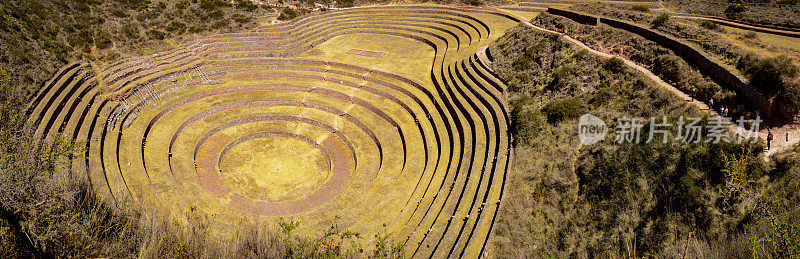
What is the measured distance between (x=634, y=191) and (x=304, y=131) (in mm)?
21833

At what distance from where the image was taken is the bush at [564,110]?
2222 centimetres

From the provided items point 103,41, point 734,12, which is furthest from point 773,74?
point 103,41

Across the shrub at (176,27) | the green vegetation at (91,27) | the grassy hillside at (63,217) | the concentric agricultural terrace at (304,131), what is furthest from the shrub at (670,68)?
the shrub at (176,27)

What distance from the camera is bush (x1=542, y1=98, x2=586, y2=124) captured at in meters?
22.2

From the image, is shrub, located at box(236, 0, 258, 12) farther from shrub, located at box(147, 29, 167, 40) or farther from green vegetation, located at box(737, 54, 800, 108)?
green vegetation, located at box(737, 54, 800, 108)

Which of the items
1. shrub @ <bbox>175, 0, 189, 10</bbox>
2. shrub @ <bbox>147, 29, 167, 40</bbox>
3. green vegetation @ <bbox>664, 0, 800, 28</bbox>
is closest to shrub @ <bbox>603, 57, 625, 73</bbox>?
green vegetation @ <bbox>664, 0, 800, 28</bbox>

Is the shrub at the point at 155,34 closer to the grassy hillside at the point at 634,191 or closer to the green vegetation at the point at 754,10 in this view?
the grassy hillside at the point at 634,191

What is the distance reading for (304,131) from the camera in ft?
99.0

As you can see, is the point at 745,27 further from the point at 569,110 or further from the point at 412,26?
the point at 412,26

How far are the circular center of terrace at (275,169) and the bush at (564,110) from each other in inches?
567

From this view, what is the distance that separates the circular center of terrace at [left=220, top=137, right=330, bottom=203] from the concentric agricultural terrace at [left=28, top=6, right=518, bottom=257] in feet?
0.37

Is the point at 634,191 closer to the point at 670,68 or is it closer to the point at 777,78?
the point at 777,78

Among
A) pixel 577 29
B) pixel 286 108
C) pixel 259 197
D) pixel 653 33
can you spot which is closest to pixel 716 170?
pixel 653 33

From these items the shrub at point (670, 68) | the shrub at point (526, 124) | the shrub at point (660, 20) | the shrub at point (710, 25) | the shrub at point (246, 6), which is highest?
the shrub at point (246, 6)
